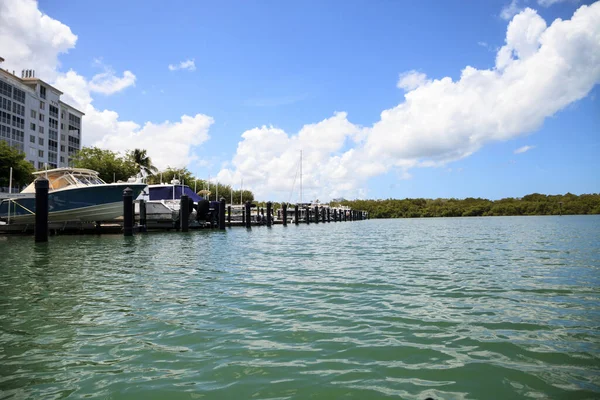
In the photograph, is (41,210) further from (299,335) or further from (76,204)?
(299,335)

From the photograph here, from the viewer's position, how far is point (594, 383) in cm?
380

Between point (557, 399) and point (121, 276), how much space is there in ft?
29.2

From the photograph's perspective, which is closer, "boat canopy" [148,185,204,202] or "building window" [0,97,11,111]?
"boat canopy" [148,185,204,202]

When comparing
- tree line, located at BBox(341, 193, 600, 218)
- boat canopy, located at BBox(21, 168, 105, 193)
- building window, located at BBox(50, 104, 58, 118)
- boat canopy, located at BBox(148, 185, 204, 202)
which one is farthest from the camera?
tree line, located at BBox(341, 193, 600, 218)

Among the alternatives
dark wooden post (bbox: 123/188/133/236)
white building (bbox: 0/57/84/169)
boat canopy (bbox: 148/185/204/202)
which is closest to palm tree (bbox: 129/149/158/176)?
white building (bbox: 0/57/84/169)

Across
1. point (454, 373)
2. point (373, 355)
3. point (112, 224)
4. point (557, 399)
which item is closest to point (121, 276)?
point (373, 355)

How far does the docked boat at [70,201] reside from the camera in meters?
24.5

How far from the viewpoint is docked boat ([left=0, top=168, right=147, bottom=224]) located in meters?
24.5

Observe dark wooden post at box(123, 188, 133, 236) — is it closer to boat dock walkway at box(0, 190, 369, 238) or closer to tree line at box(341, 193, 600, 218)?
boat dock walkway at box(0, 190, 369, 238)

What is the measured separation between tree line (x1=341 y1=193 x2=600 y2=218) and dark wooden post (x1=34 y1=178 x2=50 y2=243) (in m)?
166

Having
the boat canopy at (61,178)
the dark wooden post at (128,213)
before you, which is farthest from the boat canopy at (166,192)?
the dark wooden post at (128,213)

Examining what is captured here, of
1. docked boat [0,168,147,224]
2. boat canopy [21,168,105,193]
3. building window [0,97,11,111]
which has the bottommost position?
docked boat [0,168,147,224]

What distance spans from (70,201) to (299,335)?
77.1ft

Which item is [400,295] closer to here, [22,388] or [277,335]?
[277,335]
